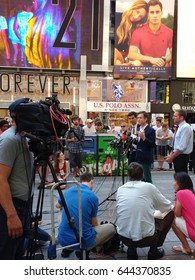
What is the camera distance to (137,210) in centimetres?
376

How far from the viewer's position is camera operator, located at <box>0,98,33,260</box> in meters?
2.63

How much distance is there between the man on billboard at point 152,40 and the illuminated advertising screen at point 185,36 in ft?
2.71

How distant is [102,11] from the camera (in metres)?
23.7

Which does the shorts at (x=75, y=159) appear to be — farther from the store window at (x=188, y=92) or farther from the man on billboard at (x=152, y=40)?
the store window at (x=188, y=92)

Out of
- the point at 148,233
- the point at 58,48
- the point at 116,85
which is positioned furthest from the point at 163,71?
the point at 148,233

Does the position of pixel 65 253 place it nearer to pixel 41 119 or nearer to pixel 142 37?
pixel 41 119

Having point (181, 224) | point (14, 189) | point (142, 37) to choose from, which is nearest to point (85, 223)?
point (14, 189)

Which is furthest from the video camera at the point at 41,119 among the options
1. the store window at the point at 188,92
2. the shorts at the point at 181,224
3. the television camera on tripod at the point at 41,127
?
the store window at the point at 188,92

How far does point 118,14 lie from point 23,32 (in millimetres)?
6576

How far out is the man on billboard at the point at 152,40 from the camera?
23.5 meters

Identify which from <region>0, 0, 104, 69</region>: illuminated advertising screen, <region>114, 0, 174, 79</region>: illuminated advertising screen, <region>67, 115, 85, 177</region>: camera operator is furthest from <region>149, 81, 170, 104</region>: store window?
<region>67, 115, 85, 177</region>: camera operator

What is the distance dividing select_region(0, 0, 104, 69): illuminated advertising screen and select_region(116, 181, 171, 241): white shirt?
20679 millimetres

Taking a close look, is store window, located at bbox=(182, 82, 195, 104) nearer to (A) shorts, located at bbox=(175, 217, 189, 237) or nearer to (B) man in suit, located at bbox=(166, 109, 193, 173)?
(B) man in suit, located at bbox=(166, 109, 193, 173)
